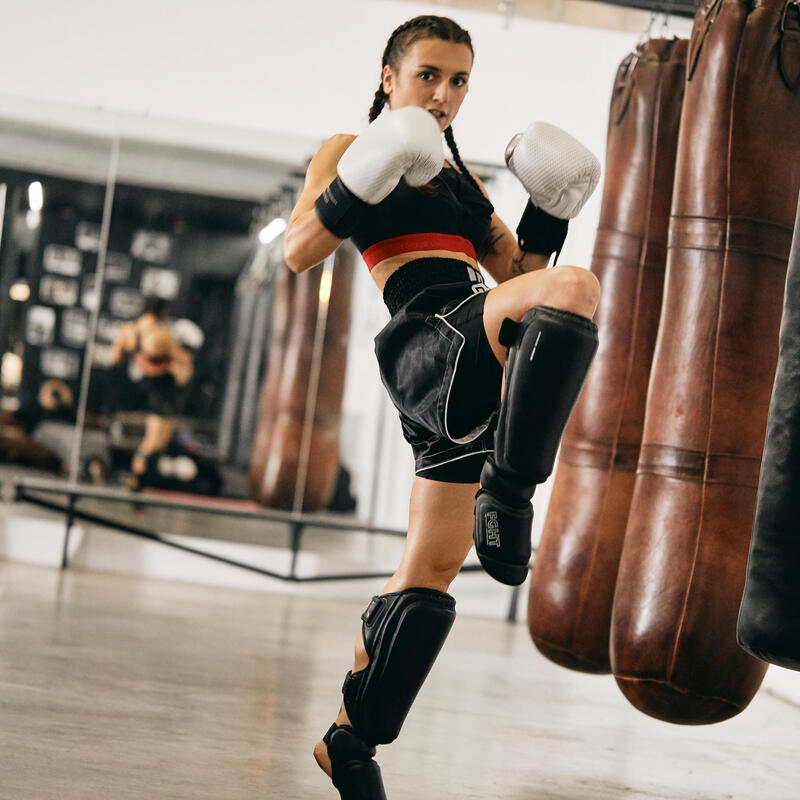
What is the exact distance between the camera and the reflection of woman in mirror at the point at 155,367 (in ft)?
15.1

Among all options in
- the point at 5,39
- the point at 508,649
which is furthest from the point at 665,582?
the point at 5,39

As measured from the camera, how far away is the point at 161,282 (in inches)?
182

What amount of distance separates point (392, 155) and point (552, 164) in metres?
0.30

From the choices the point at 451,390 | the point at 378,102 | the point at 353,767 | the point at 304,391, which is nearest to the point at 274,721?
the point at 353,767

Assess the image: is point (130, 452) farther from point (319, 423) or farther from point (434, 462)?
point (434, 462)

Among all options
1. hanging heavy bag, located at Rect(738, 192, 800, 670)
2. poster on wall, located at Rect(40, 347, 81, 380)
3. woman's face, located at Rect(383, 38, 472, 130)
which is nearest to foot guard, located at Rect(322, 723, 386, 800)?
hanging heavy bag, located at Rect(738, 192, 800, 670)

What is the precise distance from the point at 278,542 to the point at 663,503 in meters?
2.89

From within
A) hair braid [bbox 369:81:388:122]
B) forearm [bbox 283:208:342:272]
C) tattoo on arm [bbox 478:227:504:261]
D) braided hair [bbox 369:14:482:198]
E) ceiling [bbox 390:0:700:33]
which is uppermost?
ceiling [bbox 390:0:700:33]

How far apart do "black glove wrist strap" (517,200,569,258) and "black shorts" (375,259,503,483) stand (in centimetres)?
16

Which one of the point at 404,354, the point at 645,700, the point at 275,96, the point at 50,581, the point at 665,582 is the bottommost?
the point at 50,581

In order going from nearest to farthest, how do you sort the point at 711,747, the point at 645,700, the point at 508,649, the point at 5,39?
the point at 645,700, the point at 711,747, the point at 508,649, the point at 5,39

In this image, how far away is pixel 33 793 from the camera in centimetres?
157

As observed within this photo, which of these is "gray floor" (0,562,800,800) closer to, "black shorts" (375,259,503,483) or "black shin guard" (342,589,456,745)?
"black shin guard" (342,589,456,745)

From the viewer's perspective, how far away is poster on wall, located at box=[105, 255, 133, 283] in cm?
452
